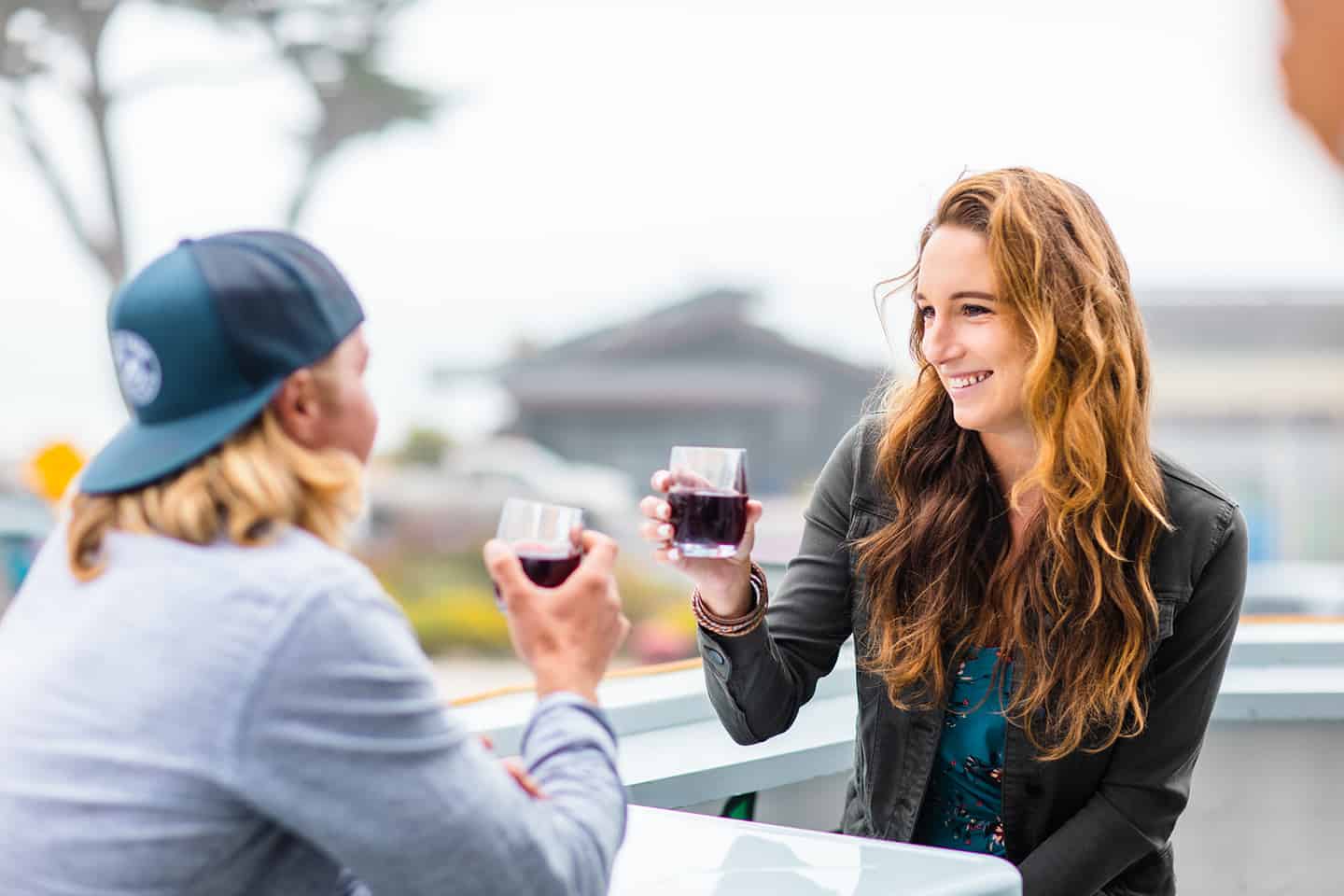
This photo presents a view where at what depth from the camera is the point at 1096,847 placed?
140 centimetres

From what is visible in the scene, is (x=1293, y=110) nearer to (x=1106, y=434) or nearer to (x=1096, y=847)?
(x=1106, y=434)

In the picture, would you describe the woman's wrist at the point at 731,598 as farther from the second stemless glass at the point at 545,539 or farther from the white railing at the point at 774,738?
the second stemless glass at the point at 545,539

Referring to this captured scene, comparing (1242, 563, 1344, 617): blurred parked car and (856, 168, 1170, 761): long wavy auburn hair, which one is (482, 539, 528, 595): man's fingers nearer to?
(856, 168, 1170, 761): long wavy auburn hair

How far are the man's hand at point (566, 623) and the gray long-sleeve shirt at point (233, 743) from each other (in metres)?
0.13

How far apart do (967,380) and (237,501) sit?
884mm

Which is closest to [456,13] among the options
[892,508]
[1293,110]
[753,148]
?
[753,148]

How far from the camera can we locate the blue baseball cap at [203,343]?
2.58 feet

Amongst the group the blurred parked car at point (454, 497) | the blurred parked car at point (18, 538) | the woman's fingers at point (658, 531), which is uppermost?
the woman's fingers at point (658, 531)

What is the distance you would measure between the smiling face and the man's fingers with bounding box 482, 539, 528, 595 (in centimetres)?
65

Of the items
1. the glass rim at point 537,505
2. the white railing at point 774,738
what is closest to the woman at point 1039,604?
the white railing at point 774,738

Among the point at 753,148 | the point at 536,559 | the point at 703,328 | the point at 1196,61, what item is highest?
the point at 536,559

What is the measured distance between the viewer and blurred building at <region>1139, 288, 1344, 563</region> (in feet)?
44.7

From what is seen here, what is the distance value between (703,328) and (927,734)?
1412 centimetres

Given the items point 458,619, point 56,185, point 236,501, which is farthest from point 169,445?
point 458,619
